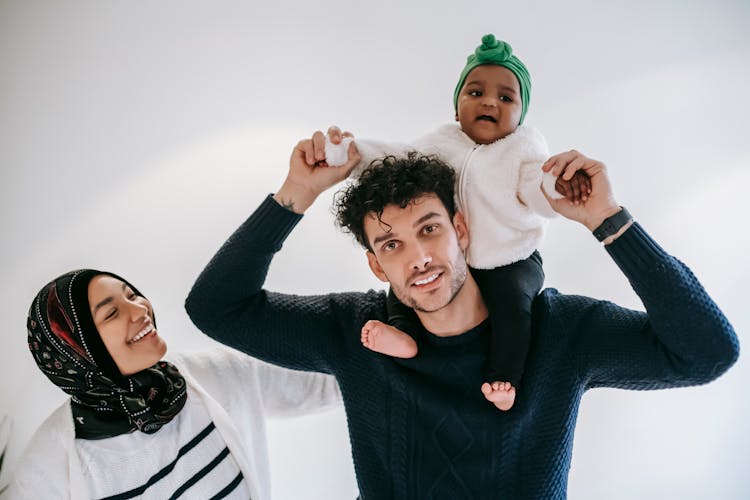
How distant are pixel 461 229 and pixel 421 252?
0.47 feet

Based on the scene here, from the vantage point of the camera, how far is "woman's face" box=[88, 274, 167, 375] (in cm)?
Answer: 119

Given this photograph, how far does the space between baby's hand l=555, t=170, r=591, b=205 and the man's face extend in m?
0.26

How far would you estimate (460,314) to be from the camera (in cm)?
123

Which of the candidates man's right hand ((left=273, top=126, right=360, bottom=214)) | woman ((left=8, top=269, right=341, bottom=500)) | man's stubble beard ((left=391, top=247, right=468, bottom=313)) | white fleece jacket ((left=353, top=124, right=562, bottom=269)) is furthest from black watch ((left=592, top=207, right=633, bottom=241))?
woman ((left=8, top=269, right=341, bottom=500))

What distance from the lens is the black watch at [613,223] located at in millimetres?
1023

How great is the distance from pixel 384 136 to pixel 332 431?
110cm

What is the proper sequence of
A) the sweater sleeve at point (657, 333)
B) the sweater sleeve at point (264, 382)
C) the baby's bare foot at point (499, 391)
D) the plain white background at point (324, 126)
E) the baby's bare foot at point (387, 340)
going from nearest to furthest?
the sweater sleeve at point (657, 333) → the baby's bare foot at point (499, 391) → the baby's bare foot at point (387, 340) → the sweater sleeve at point (264, 382) → the plain white background at point (324, 126)

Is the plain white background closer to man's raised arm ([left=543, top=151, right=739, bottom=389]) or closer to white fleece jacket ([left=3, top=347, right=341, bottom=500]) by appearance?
white fleece jacket ([left=3, top=347, right=341, bottom=500])

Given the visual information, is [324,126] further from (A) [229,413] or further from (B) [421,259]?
(A) [229,413]

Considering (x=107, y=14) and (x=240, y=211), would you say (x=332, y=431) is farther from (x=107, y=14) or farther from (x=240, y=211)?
(x=107, y=14)

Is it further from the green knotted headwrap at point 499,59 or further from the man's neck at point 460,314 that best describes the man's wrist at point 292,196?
the green knotted headwrap at point 499,59

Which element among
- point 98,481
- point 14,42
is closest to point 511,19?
point 14,42

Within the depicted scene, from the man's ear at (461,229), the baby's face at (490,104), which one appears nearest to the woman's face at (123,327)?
the man's ear at (461,229)

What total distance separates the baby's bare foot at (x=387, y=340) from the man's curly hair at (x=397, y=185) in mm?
207
